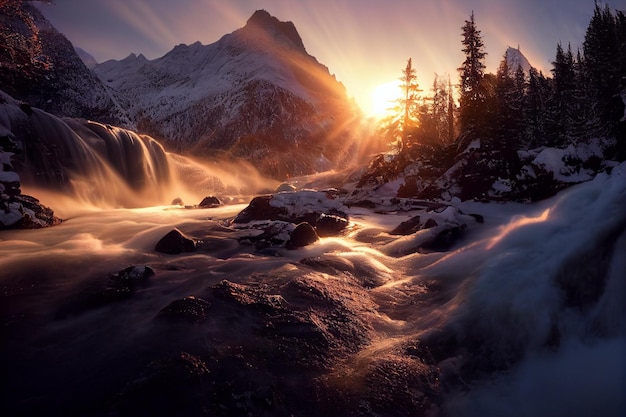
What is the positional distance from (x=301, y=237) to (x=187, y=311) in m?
4.62

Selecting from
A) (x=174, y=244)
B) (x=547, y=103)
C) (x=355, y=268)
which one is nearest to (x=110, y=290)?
(x=174, y=244)

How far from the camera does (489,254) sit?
633 cm

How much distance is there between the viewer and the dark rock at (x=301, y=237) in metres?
8.98

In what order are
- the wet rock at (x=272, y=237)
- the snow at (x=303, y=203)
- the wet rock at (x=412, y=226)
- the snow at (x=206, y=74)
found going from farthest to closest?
the snow at (x=206, y=74), the snow at (x=303, y=203), the wet rock at (x=412, y=226), the wet rock at (x=272, y=237)

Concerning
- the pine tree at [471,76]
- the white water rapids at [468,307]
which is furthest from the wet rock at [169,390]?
the pine tree at [471,76]

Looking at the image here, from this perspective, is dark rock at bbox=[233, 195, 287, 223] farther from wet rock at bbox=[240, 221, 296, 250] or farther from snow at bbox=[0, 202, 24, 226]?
snow at bbox=[0, 202, 24, 226]

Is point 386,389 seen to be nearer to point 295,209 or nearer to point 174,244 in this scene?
point 174,244

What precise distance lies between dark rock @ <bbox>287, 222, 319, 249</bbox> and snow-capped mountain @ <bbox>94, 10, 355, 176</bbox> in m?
56.0

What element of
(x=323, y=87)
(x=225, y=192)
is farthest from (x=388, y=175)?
(x=323, y=87)

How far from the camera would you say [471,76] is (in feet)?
86.1

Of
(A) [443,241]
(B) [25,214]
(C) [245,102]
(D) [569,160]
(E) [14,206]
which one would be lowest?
(A) [443,241]

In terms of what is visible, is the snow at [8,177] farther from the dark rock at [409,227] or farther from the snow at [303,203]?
the dark rock at [409,227]

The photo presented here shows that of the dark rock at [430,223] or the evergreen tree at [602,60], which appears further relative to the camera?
the evergreen tree at [602,60]

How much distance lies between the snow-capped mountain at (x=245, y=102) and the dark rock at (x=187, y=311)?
196 ft
